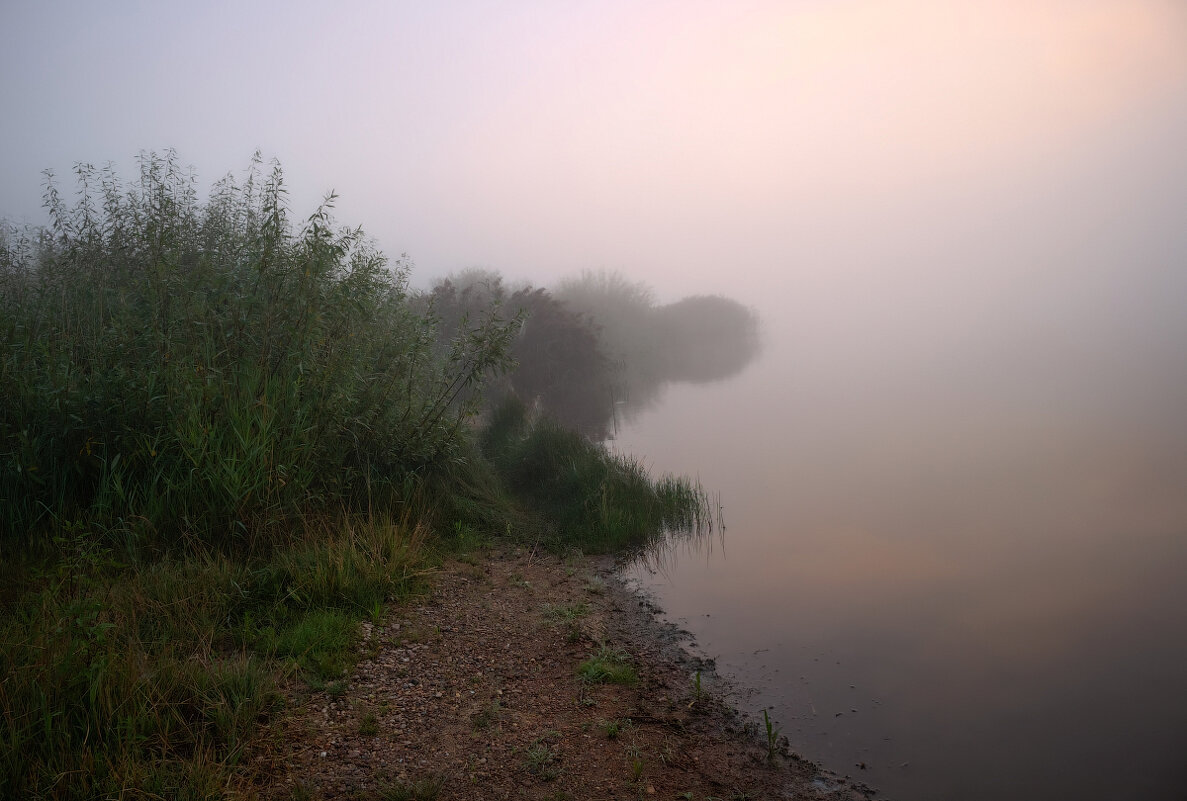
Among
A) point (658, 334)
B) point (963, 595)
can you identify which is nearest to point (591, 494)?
point (963, 595)

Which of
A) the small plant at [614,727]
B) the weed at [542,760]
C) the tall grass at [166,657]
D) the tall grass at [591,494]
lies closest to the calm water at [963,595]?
the tall grass at [591,494]

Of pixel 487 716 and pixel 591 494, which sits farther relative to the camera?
pixel 591 494

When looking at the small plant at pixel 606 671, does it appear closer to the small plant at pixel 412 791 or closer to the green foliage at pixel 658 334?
the small plant at pixel 412 791

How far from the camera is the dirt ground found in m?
3.07

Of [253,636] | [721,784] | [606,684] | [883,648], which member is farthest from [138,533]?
[883,648]

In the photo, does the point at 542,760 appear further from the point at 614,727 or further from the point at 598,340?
the point at 598,340

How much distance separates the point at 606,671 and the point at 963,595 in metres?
3.68

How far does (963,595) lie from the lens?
235 inches

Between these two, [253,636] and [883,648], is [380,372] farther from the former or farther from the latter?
[883,648]

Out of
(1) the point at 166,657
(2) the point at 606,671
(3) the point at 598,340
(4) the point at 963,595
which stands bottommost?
(2) the point at 606,671

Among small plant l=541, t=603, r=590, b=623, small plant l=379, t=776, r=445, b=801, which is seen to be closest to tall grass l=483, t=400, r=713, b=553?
small plant l=541, t=603, r=590, b=623

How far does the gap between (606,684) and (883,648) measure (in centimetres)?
230

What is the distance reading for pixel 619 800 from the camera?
305 cm

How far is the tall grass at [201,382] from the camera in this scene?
485 centimetres
